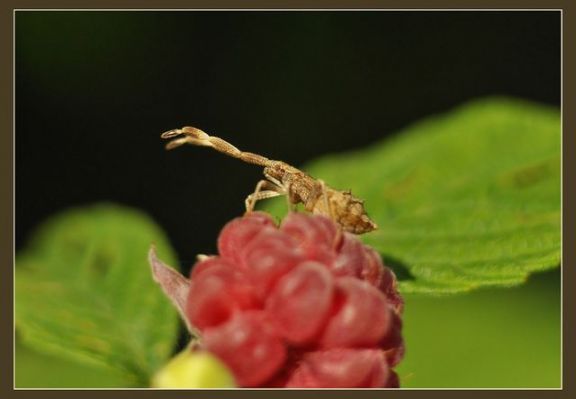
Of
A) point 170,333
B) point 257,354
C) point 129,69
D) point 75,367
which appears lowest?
point 75,367

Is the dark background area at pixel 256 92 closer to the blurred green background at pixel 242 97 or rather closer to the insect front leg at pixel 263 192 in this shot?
the blurred green background at pixel 242 97

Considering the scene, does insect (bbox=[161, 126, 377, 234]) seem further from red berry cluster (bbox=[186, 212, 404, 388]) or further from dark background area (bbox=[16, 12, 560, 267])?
dark background area (bbox=[16, 12, 560, 267])

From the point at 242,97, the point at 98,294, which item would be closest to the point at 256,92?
the point at 242,97

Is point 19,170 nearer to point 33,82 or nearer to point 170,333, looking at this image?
point 33,82

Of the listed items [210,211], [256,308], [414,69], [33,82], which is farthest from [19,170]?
[256,308]

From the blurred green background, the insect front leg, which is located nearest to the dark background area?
the blurred green background

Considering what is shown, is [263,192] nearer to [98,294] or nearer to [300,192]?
[300,192]
